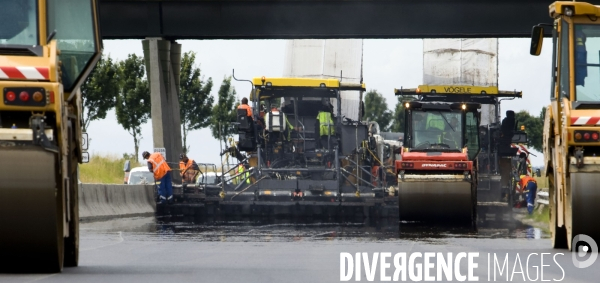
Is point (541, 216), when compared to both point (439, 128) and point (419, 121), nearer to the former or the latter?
point (439, 128)

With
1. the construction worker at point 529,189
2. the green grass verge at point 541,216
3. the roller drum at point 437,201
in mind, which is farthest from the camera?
the construction worker at point 529,189

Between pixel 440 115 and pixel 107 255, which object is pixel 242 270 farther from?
pixel 440 115

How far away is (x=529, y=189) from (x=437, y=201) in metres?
9.32

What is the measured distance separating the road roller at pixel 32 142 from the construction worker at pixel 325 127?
19000mm

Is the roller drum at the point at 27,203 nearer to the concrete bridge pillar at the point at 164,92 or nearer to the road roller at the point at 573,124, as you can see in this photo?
the road roller at the point at 573,124

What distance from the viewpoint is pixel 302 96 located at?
30.6 meters

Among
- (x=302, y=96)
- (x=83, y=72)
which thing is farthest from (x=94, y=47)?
(x=302, y=96)

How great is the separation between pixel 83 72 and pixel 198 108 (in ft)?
151

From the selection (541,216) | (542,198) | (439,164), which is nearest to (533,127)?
(542,198)

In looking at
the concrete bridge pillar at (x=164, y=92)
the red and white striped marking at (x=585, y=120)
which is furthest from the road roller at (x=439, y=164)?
the concrete bridge pillar at (x=164, y=92)

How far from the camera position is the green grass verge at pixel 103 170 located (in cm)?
4391

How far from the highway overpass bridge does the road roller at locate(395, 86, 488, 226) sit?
6711mm

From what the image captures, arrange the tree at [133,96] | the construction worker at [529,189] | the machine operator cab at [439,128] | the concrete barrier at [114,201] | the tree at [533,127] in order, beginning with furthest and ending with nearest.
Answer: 1. the tree at [533,127]
2. the tree at [133,96]
3. the construction worker at [529,189]
4. the concrete barrier at [114,201]
5. the machine operator cab at [439,128]

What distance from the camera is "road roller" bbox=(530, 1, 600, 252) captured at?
13.7 m
